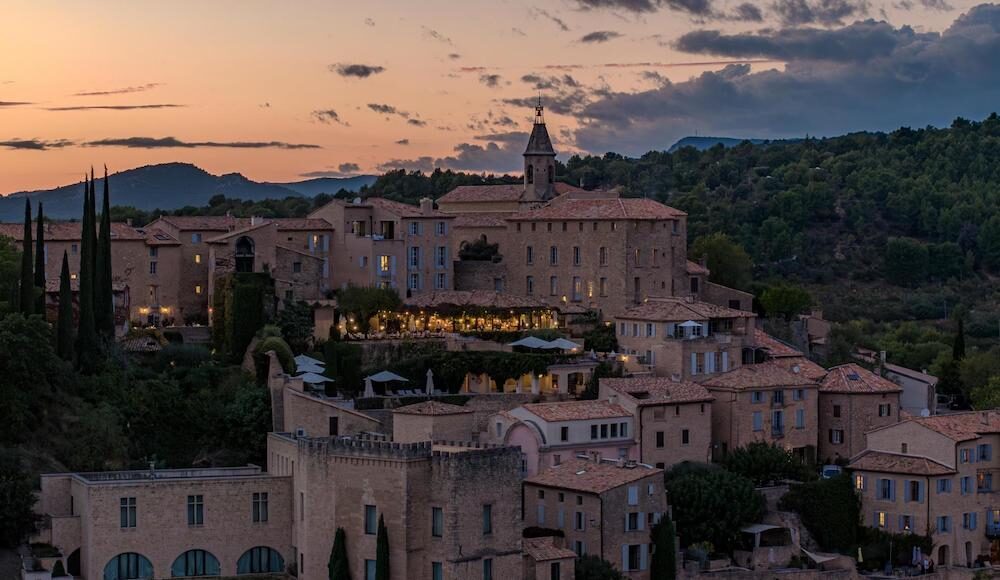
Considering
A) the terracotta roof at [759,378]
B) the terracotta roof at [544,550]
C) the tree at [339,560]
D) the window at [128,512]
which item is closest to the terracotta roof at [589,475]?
the terracotta roof at [544,550]

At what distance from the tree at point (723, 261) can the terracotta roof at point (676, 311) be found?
995 centimetres

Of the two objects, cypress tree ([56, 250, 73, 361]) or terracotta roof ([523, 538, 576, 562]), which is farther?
cypress tree ([56, 250, 73, 361])

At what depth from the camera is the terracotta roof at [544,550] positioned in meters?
50.8

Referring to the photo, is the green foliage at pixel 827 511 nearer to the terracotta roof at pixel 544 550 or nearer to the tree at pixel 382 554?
the terracotta roof at pixel 544 550

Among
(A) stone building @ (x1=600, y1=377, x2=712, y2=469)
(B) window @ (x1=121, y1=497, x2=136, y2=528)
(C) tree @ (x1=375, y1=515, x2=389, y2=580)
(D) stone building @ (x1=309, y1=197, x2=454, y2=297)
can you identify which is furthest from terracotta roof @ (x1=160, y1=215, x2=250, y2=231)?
(C) tree @ (x1=375, y1=515, x2=389, y2=580)

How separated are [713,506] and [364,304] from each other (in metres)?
17.4

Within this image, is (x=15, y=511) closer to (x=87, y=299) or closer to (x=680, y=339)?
(x=87, y=299)

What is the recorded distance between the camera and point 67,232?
69.9 meters

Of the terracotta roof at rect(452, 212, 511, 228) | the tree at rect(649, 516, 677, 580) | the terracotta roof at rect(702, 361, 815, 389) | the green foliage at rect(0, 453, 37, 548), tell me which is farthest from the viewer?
the terracotta roof at rect(452, 212, 511, 228)

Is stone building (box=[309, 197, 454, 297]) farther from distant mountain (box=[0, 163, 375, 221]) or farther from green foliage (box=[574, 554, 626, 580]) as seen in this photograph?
distant mountain (box=[0, 163, 375, 221])

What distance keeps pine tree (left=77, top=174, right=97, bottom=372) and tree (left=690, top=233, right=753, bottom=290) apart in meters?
27.7

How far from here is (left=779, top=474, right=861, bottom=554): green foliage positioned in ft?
194

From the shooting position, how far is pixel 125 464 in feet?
184

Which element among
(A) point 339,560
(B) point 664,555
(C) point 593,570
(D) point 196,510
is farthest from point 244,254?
(C) point 593,570
